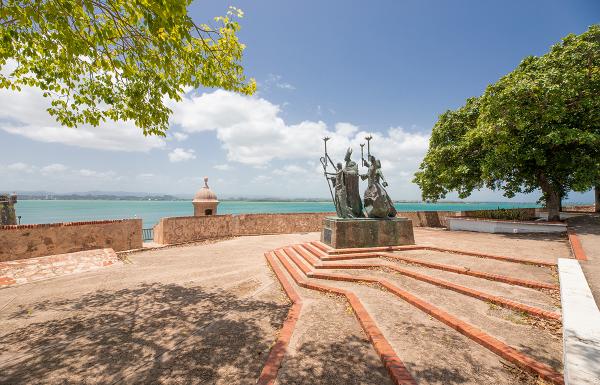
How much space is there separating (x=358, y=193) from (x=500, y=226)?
9.73 m

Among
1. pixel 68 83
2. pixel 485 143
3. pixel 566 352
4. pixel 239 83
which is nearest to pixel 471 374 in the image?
pixel 566 352

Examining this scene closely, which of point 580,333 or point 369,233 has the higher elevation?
point 369,233

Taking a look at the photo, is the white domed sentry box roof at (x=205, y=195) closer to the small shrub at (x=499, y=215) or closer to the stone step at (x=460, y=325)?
the stone step at (x=460, y=325)

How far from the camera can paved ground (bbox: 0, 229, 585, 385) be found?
11.9 feet

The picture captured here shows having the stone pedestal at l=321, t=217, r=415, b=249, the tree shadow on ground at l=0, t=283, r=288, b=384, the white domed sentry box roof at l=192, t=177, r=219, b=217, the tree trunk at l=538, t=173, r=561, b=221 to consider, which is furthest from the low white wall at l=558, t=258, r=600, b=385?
the white domed sentry box roof at l=192, t=177, r=219, b=217

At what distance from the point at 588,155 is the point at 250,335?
17.8m

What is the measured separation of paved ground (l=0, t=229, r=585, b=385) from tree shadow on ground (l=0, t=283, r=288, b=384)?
0.02 meters

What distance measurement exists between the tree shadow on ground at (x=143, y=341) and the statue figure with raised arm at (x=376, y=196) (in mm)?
6722

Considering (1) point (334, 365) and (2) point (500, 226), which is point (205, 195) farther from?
(2) point (500, 226)

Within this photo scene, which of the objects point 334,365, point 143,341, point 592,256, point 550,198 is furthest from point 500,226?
point 143,341

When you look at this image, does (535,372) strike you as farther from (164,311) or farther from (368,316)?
(164,311)

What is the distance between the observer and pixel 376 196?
11.4 meters

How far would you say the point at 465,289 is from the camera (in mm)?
6027

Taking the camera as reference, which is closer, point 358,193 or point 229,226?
point 358,193
